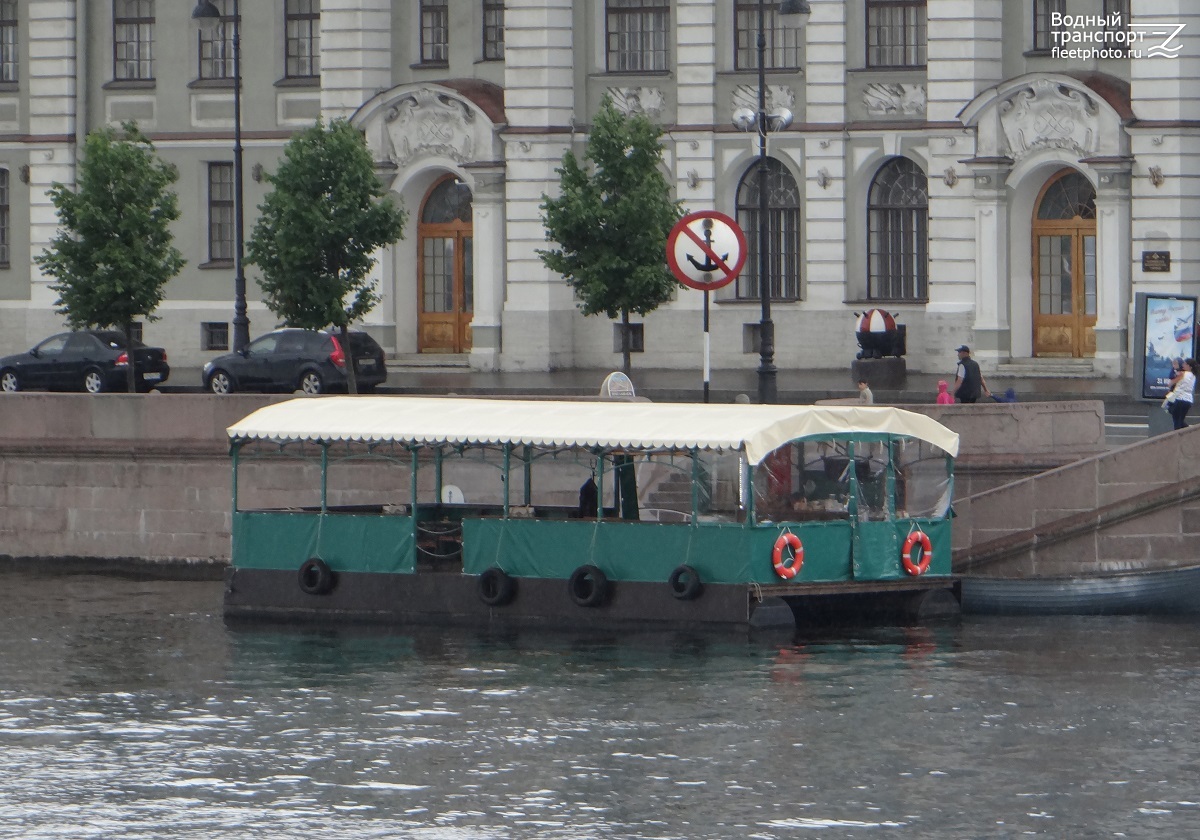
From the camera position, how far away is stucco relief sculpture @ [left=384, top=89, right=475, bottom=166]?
4950 centimetres

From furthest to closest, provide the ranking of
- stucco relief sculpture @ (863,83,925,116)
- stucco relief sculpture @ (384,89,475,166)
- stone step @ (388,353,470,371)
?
stone step @ (388,353,470,371) → stucco relief sculpture @ (384,89,475,166) → stucco relief sculpture @ (863,83,925,116)

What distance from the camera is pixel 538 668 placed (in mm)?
24484

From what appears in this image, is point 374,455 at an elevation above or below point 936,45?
below

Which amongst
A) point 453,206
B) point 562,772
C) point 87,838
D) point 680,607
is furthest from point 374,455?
point 453,206

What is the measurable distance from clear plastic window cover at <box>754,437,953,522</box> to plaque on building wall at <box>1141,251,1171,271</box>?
56.0ft

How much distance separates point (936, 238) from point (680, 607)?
70.4ft

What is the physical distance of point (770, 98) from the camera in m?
47.8

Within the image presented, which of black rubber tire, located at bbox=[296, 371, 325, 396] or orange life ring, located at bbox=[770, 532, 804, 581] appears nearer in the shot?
orange life ring, located at bbox=[770, 532, 804, 581]

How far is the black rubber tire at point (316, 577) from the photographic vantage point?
27797 millimetres

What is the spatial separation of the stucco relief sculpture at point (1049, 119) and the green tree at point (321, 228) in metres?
11.1

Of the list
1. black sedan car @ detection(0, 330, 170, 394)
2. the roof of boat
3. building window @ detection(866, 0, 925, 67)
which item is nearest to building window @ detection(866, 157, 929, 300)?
building window @ detection(866, 0, 925, 67)

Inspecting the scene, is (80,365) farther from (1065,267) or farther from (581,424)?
(581,424)

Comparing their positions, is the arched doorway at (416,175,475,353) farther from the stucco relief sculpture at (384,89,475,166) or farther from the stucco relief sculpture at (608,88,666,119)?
the stucco relief sculpture at (608,88,666,119)

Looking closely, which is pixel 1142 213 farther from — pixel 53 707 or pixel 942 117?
pixel 53 707
